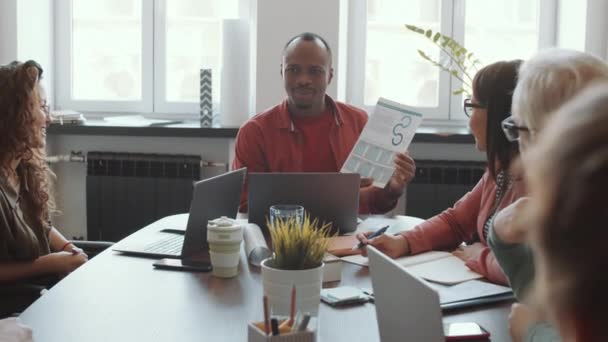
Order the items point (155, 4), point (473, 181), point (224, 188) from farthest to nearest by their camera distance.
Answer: point (155, 4) < point (473, 181) < point (224, 188)

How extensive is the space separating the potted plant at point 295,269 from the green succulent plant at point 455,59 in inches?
79.4

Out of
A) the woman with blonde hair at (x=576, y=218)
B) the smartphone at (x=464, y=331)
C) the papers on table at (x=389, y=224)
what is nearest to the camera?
the woman with blonde hair at (x=576, y=218)

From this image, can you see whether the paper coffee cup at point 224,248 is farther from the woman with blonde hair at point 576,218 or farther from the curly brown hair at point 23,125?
the woman with blonde hair at point 576,218

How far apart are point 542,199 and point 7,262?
1829mm

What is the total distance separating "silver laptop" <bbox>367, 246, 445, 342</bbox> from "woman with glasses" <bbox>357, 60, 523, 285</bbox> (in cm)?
56

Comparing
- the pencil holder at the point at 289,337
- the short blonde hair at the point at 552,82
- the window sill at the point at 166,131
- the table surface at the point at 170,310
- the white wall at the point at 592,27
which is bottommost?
the table surface at the point at 170,310

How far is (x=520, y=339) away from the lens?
53.6 inches

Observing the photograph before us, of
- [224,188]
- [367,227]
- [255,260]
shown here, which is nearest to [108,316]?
[255,260]

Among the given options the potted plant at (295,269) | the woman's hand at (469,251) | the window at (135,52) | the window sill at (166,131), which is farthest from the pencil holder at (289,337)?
the window at (135,52)

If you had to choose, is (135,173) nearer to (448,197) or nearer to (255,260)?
(448,197)

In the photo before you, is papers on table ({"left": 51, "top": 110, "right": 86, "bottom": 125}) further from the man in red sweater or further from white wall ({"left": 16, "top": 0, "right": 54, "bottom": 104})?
the man in red sweater

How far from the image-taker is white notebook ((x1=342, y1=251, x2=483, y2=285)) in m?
1.75

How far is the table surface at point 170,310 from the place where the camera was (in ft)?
4.67

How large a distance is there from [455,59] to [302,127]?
1025 mm
